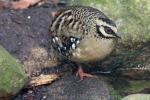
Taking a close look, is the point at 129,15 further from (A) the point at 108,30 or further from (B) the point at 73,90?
(B) the point at 73,90

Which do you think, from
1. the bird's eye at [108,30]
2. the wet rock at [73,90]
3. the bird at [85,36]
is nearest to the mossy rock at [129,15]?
the bird at [85,36]

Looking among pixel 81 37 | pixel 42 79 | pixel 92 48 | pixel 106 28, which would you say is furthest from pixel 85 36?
pixel 42 79

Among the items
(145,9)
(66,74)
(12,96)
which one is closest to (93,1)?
(145,9)

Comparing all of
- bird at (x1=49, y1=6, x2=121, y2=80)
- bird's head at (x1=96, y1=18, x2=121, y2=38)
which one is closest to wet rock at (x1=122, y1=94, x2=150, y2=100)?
bird at (x1=49, y1=6, x2=121, y2=80)

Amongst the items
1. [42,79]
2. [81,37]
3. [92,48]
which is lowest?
[42,79]

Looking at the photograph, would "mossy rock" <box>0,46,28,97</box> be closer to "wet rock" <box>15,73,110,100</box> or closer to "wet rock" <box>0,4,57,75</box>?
"wet rock" <box>15,73,110,100</box>

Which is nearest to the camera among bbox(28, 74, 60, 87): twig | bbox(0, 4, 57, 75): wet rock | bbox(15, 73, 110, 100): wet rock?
bbox(15, 73, 110, 100): wet rock

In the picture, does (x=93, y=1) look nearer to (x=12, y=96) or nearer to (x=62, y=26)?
(x=62, y=26)

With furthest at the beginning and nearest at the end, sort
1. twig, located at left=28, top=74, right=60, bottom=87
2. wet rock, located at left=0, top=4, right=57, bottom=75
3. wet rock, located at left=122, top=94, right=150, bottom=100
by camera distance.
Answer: wet rock, located at left=0, top=4, right=57, bottom=75
twig, located at left=28, top=74, right=60, bottom=87
wet rock, located at left=122, top=94, right=150, bottom=100
